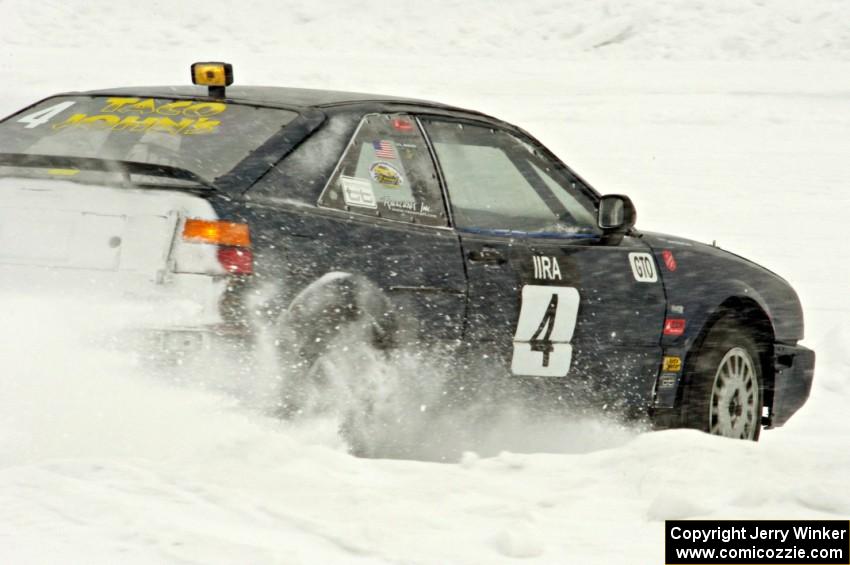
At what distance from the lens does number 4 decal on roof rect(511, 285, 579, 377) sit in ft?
17.5

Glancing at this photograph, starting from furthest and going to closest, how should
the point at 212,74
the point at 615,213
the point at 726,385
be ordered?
1. the point at 726,385
2. the point at 615,213
3. the point at 212,74

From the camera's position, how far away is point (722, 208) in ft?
44.2

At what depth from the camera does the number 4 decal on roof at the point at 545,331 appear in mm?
5336

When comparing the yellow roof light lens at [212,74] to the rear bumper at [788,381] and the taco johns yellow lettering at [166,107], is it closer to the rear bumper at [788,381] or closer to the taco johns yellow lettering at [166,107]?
the taco johns yellow lettering at [166,107]

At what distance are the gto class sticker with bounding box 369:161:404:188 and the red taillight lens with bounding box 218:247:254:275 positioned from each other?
754mm

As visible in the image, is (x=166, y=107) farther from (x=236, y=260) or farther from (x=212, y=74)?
(x=236, y=260)

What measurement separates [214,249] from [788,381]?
10.6ft

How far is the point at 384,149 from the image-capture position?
5199mm

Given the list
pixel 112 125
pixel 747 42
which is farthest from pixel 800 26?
pixel 112 125

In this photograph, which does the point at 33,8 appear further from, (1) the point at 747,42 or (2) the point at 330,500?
(2) the point at 330,500

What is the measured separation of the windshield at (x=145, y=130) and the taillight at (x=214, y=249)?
310 mm

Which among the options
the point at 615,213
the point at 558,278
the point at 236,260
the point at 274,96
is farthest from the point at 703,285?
the point at 236,260

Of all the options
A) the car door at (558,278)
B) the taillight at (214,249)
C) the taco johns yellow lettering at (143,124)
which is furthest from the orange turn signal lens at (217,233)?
the car door at (558,278)

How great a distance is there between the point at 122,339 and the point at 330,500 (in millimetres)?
833
